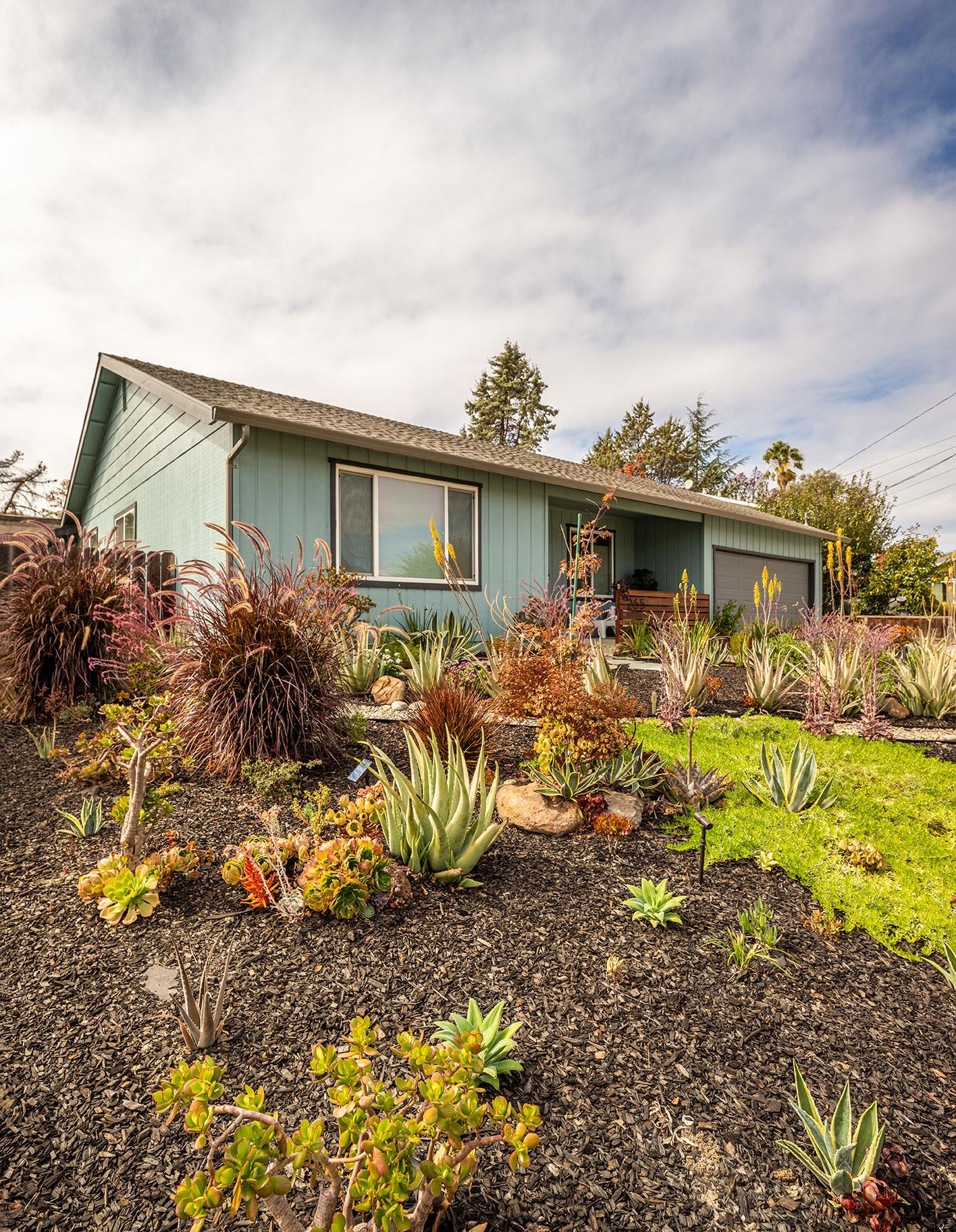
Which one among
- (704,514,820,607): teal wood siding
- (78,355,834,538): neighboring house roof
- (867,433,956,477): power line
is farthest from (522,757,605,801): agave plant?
(867,433,956,477): power line

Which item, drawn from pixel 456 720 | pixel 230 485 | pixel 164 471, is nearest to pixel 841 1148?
pixel 456 720

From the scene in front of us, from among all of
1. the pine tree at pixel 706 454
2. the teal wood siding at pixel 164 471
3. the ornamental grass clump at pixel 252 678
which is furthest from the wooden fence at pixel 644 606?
the pine tree at pixel 706 454

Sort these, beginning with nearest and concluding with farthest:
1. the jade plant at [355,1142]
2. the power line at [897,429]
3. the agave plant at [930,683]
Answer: the jade plant at [355,1142] → the agave plant at [930,683] → the power line at [897,429]

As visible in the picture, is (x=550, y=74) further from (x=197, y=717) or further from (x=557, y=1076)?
(x=557, y=1076)

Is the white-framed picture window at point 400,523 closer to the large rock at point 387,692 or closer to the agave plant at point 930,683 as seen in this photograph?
the large rock at point 387,692

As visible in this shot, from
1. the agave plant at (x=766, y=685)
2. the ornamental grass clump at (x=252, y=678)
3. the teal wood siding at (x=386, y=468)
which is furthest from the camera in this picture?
the teal wood siding at (x=386, y=468)

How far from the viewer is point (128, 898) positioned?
218cm

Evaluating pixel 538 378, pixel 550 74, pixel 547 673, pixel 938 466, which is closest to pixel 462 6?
pixel 550 74

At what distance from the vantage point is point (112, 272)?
852 centimetres

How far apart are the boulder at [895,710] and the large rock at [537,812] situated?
499 centimetres

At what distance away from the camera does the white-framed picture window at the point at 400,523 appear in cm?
796

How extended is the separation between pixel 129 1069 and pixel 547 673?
2.96m

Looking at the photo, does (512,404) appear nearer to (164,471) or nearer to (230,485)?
(164,471)

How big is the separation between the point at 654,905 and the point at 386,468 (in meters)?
7.00
